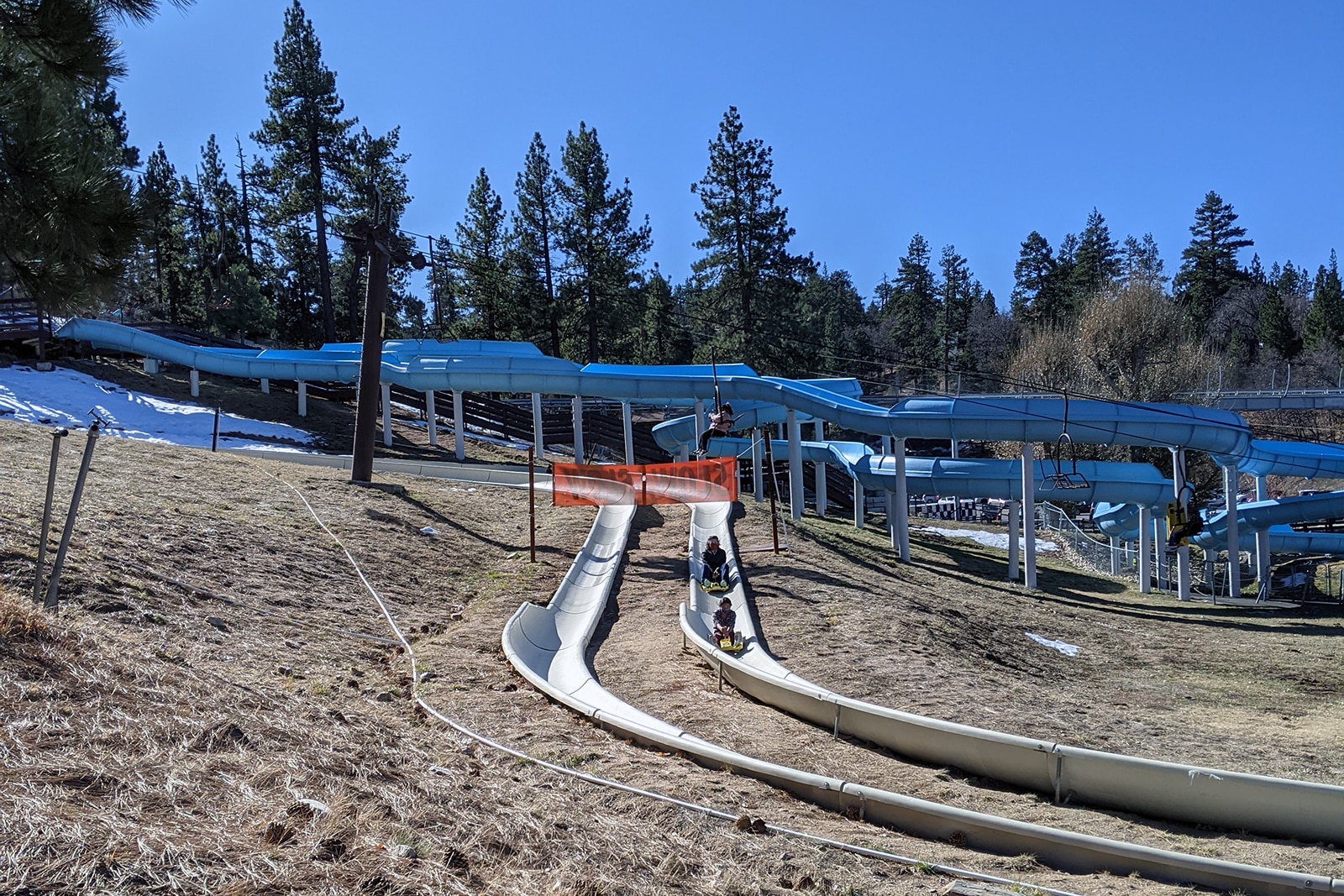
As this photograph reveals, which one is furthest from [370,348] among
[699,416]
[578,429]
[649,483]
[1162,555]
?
[1162,555]

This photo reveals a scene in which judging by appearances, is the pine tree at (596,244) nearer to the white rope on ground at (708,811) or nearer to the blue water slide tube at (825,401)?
the blue water slide tube at (825,401)

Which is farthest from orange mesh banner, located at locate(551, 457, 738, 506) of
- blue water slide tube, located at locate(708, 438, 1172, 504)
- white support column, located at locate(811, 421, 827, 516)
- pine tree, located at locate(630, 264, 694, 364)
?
pine tree, located at locate(630, 264, 694, 364)

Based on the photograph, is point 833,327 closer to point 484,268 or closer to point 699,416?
point 484,268

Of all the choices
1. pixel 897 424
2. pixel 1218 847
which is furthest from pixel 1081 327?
pixel 1218 847

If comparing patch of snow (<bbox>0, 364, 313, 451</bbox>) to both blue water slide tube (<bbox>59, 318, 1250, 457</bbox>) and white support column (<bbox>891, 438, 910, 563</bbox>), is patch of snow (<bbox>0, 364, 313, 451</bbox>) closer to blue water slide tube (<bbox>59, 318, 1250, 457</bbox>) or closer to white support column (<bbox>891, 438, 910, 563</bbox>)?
blue water slide tube (<bbox>59, 318, 1250, 457</bbox>)

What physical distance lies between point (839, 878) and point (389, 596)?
33.9 feet

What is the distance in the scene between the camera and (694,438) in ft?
117

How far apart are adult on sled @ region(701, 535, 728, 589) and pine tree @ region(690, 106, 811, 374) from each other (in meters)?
36.2

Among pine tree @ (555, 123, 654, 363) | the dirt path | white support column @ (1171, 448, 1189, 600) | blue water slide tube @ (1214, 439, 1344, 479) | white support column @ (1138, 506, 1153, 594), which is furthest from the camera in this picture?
pine tree @ (555, 123, 654, 363)

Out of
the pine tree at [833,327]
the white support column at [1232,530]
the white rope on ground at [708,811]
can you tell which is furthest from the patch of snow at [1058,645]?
the pine tree at [833,327]

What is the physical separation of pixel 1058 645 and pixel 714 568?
6343 millimetres

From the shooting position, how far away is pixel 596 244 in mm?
55594

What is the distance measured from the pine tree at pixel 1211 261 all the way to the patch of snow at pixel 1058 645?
75.8 meters

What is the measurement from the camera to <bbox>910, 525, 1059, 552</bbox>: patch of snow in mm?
40062
